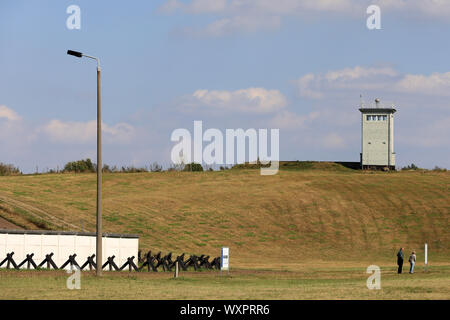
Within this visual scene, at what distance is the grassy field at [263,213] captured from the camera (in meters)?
73.3

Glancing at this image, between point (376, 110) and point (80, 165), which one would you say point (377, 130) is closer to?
point (376, 110)

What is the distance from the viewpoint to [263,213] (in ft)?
290

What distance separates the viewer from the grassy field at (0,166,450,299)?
241 ft

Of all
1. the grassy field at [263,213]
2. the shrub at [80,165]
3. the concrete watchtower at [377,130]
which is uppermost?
the concrete watchtower at [377,130]

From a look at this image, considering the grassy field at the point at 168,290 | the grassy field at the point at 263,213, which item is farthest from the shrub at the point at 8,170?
the grassy field at the point at 168,290

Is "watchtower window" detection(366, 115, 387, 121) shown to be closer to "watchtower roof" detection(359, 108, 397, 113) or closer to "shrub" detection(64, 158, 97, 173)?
"watchtower roof" detection(359, 108, 397, 113)

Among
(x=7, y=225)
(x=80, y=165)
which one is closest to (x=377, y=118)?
(x=80, y=165)

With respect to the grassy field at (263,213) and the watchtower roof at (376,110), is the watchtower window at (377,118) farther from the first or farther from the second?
the grassy field at (263,213)

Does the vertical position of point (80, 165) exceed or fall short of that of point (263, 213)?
it exceeds it

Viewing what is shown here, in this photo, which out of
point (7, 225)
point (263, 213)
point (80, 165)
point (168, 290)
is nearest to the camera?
point (168, 290)

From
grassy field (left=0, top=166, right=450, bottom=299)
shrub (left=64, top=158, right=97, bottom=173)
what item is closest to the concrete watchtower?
grassy field (left=0, top=166, right=450, bottom=299)

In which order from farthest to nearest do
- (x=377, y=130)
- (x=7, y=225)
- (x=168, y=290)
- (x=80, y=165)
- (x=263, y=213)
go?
(x=80, y=165)
(x=377, y=130)
(x=263, y=213)
(x=7, y=225)
(x=168, y=290)
